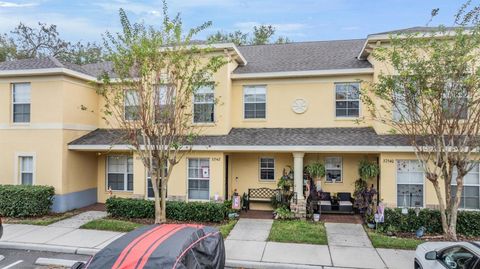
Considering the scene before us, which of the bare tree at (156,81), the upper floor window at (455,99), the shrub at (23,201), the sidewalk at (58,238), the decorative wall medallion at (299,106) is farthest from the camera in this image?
the decorative wall medallion at (299,106)

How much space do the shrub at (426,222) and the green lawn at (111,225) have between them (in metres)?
8.68

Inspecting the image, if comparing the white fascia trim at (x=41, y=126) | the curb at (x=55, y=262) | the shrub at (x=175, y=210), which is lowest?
the curb at (x=55, y=262)

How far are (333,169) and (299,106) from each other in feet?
10.6

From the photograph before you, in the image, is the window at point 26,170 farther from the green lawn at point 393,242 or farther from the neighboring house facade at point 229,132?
the green lawn at point 393,242

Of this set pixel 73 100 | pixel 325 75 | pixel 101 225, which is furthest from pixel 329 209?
pixel 73 100

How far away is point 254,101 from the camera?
1534 cm

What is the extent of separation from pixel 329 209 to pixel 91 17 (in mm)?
13227

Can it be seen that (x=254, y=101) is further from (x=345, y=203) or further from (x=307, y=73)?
(x=345, y=203)

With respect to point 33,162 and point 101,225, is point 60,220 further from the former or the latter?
point 33,162

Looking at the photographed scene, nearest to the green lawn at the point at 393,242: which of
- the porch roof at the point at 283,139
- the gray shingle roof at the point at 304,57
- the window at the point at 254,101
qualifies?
the porch roof at the point at 283,139

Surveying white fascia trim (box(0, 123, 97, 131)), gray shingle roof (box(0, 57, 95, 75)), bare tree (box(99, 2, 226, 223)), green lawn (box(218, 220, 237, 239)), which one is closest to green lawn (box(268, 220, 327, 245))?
green lawn (box(218, 220, 237, 239))

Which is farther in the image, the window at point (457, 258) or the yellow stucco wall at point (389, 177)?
the yellow stucco wall at point (389, 177)

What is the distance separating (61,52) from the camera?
35844mm

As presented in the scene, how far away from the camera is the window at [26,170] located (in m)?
A: 14.3
